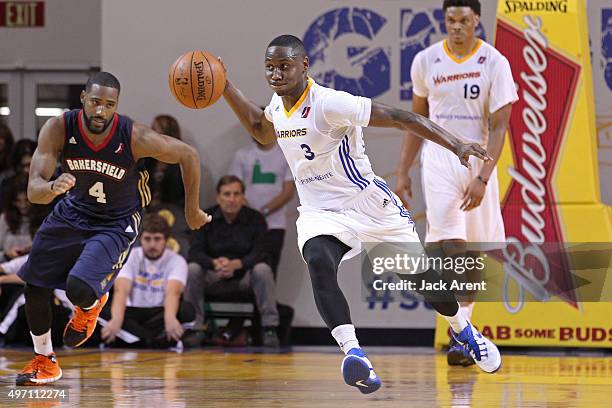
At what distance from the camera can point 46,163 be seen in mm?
5707

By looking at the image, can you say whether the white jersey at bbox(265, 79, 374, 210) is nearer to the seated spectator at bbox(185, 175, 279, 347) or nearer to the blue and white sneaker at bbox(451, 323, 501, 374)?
the blue and white sneaker at bbox(451, 323, 501, 374)

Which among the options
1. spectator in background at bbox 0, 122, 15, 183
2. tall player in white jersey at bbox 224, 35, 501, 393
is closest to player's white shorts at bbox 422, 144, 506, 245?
tall player in white jersey at bbox 224, 35, 501, 393

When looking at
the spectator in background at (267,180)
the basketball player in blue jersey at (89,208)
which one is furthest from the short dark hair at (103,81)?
the spectator in background at (267,180)

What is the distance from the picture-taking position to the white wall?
1130 cm

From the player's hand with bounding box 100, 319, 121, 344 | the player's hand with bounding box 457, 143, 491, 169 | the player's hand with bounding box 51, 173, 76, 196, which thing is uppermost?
the player's hand with bounding box 457, 143, 491, 169

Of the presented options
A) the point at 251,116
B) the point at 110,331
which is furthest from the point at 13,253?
the point at 251,116

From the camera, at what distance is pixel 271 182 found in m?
9.19

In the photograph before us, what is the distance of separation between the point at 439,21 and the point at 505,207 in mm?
1915

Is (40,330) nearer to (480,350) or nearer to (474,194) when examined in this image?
(480,350)

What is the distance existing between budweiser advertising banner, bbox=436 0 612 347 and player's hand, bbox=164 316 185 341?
78.9 inches

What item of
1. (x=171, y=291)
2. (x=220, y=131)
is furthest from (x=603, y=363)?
(x=220, y=131)

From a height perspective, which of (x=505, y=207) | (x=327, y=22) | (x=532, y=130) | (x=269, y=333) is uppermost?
(x=327, y=22)

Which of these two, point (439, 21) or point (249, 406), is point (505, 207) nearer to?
point (439, 21)

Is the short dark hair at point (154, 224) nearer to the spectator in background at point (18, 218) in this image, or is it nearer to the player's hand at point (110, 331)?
the player's hand at point (110, 331)
